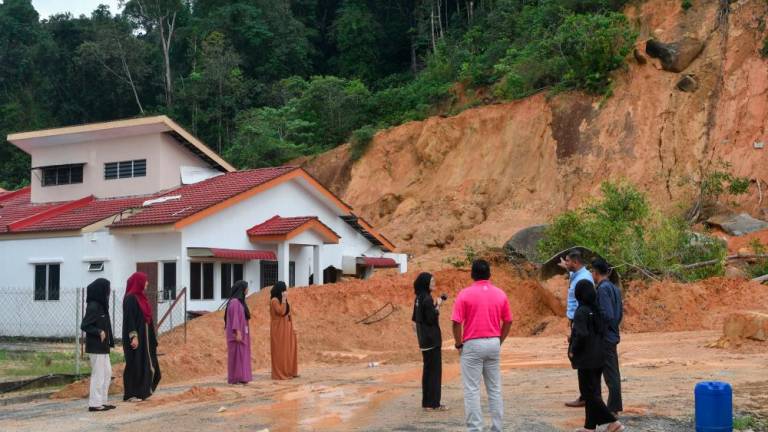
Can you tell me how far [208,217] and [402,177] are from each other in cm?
1567

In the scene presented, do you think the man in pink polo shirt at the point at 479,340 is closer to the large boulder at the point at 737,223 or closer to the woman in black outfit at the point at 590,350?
the woman in black outfit at the point at 590,350

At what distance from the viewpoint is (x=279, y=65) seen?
53344 mm

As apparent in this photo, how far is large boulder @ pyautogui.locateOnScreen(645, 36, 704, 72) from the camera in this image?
35.4 m

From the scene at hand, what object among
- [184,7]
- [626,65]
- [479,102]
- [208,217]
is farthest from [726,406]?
[184,7]

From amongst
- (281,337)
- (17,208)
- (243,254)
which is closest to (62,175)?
(17,208)

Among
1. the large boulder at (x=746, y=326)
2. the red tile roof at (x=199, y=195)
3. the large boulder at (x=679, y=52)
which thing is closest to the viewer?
the large boulder at (x=746, y=326)

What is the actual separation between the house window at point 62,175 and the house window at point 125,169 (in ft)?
3.56

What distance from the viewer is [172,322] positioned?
22.1m

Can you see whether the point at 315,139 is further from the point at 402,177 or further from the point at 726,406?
the point at 726,406

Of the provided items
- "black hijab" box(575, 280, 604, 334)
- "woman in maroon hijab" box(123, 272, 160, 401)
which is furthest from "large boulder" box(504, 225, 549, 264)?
"black hijab" box(575, 280, 604, 334)

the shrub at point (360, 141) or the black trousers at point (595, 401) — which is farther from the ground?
the shrub at point (360, 141)

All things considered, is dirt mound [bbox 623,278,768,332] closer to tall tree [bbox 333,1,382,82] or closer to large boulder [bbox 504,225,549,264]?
large boulder [bbox 504,225,549,264]

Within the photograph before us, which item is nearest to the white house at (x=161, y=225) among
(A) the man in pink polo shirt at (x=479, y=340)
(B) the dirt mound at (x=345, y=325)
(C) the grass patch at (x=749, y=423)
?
(B) the dirt mound at (x=345, y=325)

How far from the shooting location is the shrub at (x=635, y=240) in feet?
73.4
